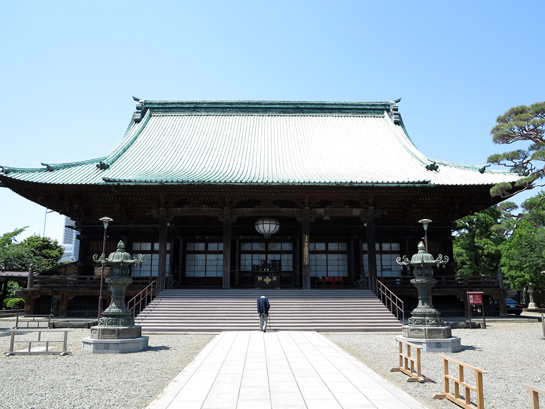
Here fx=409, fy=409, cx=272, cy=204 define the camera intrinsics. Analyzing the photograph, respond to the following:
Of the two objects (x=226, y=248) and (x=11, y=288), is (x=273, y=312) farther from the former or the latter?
(x=11, y=288)

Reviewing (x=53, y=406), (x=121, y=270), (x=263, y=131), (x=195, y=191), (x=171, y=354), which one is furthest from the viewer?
(x=263, y=131)

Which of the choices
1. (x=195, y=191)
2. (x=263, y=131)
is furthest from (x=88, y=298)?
(x=263, y=131)

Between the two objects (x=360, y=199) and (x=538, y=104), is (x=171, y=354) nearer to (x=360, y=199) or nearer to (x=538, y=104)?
(x=360, y=199)

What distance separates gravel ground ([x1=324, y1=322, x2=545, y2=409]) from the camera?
7203mm

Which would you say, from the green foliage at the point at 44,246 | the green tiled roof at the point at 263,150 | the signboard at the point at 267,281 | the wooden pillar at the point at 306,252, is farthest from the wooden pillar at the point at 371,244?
the green foliage at the point at 44,246

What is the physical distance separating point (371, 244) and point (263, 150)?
921 centimetres

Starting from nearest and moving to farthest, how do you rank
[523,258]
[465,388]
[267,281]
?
[465,388] < [267,281] < [523,258]

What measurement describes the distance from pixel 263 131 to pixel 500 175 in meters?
14.8

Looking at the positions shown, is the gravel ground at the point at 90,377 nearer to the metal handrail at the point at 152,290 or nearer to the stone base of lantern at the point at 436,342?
the stone base of lantern at the point at 436,342

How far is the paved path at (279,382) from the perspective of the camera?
642cm

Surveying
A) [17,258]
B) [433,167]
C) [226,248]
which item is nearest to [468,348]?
[226,248]

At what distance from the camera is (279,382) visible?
7.79 metres

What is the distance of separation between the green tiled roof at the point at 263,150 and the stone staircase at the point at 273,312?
17.5 feet

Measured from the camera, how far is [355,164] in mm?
23734
